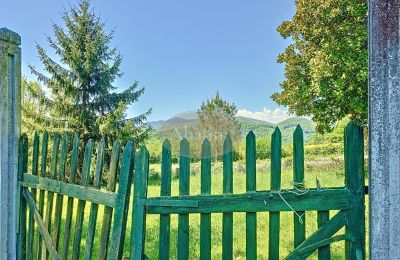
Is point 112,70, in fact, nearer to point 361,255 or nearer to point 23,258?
point 23,258

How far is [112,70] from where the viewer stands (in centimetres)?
1229

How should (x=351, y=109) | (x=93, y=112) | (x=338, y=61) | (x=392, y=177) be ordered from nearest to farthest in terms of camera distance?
1. (x=392, y=177)
2. (x=338, y=61)
3. (x=351, y=109)
4. (x=93, y=112)

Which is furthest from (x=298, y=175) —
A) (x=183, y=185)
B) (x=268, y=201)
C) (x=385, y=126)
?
(x=183, y=185)

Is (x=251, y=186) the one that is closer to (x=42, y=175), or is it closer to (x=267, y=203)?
(x=267, y=203)

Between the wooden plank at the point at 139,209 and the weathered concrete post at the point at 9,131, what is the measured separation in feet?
4.40

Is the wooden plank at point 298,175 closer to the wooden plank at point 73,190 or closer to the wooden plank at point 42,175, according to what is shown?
the wooden plank at point 73,190

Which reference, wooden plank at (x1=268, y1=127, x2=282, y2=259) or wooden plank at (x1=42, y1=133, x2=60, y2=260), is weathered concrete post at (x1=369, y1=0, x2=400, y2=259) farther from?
wooden plank at (x1=42, y1=133, x2=60, y2=260)

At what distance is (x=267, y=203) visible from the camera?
1870mm

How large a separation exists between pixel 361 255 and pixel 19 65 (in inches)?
112

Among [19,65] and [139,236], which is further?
[19,65]

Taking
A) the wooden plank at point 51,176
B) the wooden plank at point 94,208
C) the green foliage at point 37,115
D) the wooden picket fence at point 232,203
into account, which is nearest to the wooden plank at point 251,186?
the wooden picket fence at point 232,203

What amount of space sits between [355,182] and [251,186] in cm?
55

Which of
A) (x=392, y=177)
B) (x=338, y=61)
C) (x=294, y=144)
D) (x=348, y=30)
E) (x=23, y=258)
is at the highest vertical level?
(x=348, y=30)

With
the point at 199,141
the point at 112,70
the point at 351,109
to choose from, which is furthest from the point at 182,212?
the point at 112,70
